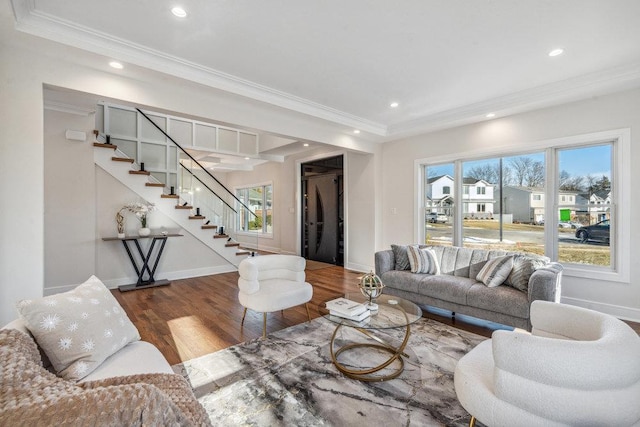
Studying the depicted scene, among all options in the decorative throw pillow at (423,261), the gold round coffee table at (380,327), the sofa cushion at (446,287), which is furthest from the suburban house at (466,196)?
the gold round coffee table at (380,327)

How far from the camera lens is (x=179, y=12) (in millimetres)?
2354

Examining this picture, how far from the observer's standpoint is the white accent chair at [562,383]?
1199 millimetres

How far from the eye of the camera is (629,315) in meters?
3.49

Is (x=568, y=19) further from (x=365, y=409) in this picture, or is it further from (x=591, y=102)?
(x=365, y=409)

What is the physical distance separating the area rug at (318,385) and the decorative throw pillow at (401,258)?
1.25 meters

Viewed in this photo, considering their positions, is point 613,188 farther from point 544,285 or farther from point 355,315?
point 355,315

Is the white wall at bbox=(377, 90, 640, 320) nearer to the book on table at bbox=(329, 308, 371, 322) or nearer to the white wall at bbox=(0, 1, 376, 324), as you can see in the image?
the book on table at bbox=(329, 308, 371, 322)

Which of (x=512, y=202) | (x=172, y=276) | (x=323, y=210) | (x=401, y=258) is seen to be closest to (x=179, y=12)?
(x=401, y=258)

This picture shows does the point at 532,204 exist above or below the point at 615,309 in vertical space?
above

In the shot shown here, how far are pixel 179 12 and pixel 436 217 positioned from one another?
4.75 meters

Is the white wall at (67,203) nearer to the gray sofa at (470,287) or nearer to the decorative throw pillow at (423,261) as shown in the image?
the gray sofa at (470,287)

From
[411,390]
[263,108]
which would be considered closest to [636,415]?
[411,390]

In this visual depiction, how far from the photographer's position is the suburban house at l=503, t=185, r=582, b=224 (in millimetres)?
4012

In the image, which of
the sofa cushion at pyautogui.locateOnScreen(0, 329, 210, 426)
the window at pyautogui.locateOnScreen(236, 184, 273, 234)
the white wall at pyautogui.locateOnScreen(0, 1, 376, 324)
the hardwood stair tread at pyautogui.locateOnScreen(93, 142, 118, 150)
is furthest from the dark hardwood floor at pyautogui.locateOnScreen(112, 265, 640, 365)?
the window at pyautogui.locateOnScreen(236, 184, 273, 234)
